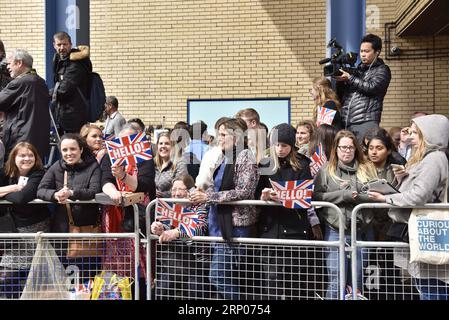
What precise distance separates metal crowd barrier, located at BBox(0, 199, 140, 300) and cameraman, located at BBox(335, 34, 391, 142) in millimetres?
2755

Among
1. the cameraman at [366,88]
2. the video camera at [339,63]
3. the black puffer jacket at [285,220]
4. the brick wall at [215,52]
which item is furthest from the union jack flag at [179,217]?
the brick wall at [215,52]

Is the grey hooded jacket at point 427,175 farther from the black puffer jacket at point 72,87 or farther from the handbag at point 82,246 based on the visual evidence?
the black puffer jacket at point 72,87

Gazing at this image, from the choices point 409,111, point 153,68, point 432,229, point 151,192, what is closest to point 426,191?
point 432,229

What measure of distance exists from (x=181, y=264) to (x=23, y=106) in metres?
2.53

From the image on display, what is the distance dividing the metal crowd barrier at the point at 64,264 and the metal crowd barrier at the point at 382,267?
5.76ft

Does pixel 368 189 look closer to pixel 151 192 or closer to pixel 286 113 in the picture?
pixel 151 192

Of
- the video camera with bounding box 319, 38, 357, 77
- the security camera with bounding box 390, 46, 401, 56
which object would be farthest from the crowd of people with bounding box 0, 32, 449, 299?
the security camera with bounding box 390, 46, 401, 56

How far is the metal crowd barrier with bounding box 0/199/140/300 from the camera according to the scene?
511 cm

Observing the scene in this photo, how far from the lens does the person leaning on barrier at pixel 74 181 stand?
16.9 ft

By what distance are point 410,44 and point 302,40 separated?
1.95 m

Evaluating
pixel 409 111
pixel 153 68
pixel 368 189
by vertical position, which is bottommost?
pixel 368 189

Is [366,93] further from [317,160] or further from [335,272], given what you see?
[335,272]

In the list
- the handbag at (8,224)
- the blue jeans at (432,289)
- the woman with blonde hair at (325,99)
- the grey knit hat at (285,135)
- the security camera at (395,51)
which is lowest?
Result: the blue jeans at (432,289)

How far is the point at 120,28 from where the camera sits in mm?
12195
